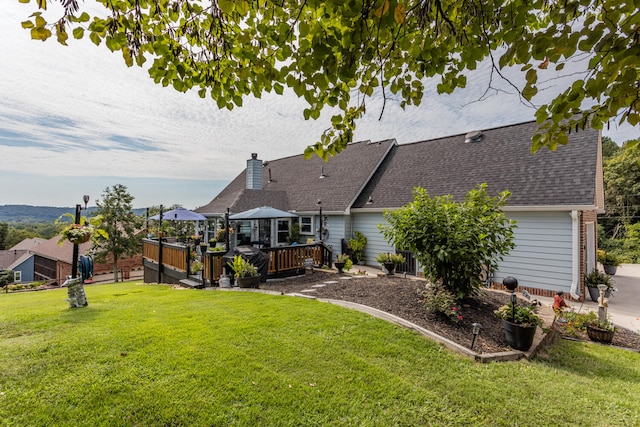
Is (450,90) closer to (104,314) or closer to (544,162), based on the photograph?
(104,314)

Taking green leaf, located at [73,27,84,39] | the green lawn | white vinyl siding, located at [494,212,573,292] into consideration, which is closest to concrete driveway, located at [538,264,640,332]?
white vinyl siding, located at [494,212,573,292]

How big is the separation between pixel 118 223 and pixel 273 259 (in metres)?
17.0

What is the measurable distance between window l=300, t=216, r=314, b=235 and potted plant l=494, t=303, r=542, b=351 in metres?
11.1

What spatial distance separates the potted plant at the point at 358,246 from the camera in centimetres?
1330

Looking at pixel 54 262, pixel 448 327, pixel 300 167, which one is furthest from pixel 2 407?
A: pixel 54 262

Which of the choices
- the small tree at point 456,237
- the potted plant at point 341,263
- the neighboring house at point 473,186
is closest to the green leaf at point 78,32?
the small tree at point 456,237

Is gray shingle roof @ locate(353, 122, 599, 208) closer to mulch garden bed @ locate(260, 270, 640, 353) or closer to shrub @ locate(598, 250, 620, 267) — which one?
mulch garden bed @ locate(260, 270, 640, 353)

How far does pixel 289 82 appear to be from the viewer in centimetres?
198

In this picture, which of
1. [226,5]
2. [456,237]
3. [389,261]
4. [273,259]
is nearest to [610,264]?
[389,261]

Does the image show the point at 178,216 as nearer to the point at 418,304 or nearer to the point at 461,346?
the point at 418,304

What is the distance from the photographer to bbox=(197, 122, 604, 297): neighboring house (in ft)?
28.6

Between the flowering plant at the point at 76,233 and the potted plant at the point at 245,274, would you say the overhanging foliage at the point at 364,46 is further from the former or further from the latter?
the potted plant at the point at 245,274

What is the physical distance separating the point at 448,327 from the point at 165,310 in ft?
19.1

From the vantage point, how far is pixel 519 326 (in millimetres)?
4637
